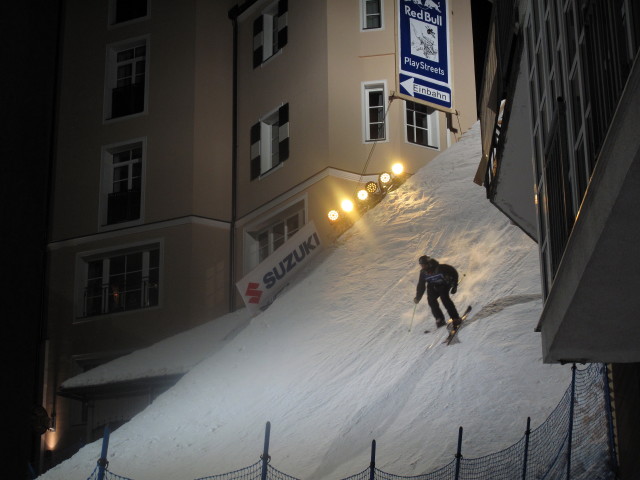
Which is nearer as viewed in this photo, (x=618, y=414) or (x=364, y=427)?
(x=618, y=414)

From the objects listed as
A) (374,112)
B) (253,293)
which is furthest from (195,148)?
(253,293)

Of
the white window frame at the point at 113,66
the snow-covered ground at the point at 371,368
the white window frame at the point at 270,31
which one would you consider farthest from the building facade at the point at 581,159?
the white window frame at the point at 113,66

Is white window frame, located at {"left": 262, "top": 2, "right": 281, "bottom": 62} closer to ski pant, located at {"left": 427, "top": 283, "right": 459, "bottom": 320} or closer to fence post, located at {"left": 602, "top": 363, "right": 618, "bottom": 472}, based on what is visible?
ski pant, located at {"left": 427, "top": 283, "right": 459, "bottom": 320}

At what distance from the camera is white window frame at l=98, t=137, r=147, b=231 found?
27672 millimetres

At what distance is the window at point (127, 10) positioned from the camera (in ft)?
96.5

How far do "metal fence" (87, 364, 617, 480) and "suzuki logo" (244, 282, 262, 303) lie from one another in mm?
9631

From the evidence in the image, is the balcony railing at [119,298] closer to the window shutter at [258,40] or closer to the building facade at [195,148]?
the building facade at [195,148]

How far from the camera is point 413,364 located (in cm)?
1587

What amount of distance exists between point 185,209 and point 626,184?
74.5 ft

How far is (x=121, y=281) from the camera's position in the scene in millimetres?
27375

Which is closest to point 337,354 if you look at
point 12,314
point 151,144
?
point 151,144

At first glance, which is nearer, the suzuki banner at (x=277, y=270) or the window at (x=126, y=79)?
the suzuki banner at (x=277, y=270)

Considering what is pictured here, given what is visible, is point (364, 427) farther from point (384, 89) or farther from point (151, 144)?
point (151, 144)

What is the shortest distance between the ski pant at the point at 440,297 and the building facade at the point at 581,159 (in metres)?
5.95
